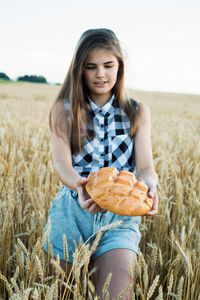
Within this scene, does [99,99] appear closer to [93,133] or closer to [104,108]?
[104,108]

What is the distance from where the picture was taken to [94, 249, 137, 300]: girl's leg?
1.03 m

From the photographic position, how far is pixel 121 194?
1.00m

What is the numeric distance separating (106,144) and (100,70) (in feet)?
1.29

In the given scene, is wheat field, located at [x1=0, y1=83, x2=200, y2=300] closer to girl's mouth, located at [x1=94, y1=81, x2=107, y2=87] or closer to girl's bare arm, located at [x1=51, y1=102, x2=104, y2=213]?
girl's bare arm, located at [x1=51, y1=102, x2=104, y2=213]

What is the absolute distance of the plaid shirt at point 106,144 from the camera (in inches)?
60.4

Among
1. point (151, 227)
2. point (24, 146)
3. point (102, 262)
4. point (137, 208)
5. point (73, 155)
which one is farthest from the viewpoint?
point (24, 146)

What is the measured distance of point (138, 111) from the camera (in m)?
1.65

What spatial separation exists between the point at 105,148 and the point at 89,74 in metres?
0.40

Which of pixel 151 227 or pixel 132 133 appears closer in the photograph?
pixel 132 133

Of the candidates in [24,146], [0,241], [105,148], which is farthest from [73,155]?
[24,146]

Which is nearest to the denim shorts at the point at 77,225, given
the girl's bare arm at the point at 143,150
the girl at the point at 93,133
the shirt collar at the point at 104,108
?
the girl at the point at 93,133

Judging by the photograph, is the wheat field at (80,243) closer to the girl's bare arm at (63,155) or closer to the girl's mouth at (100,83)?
the girl's bare arm at (63,155)

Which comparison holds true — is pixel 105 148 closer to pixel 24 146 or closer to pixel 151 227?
pixel 151 227

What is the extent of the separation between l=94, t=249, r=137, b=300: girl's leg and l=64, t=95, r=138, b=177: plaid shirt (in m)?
0.49
